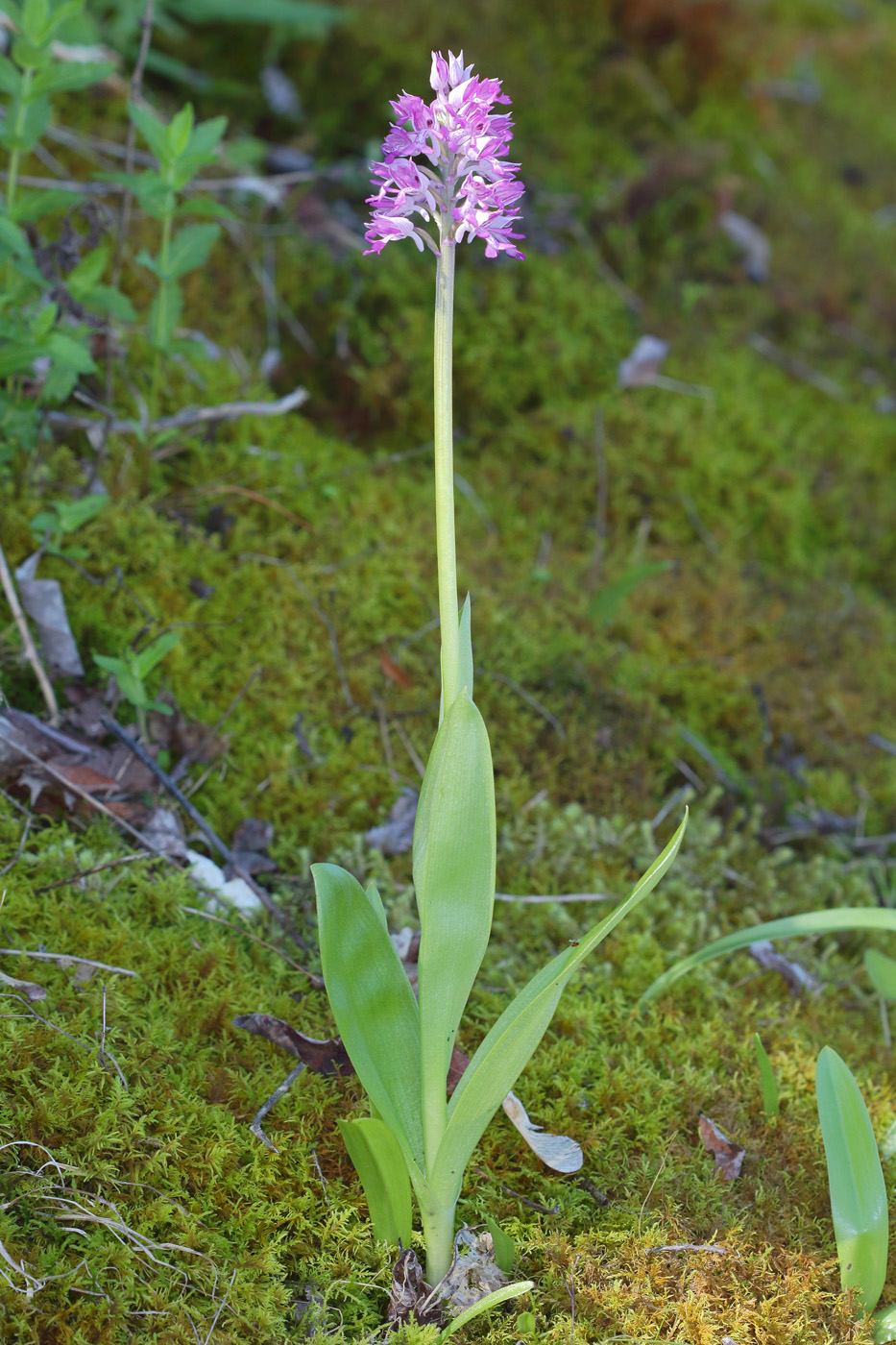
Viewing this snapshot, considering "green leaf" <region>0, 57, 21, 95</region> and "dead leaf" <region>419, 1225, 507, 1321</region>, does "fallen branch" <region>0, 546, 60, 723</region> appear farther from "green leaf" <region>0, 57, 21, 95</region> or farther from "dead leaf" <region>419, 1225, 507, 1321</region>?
"dead leaf" <region>419, 1225, 507, 1321</region>

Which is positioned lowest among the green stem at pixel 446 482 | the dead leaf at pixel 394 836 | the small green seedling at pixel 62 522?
the dead leaf at pixel 394 836

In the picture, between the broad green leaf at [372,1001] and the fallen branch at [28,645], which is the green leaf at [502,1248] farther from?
the fallen branch at [28,645]

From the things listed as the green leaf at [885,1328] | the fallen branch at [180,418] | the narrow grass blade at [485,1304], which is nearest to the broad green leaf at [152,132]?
the fallen branch at [180,418]

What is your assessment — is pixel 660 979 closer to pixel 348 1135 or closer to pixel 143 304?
pixel 348 1135

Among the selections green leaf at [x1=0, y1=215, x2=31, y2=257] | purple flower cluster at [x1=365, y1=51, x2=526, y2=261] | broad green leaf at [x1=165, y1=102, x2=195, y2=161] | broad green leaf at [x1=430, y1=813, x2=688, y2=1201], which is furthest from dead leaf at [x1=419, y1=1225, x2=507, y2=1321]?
broad green leaf at [x1=165, y1=102, x2=195, y2=161]

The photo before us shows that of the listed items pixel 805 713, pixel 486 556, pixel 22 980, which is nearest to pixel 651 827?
pixel 805 713

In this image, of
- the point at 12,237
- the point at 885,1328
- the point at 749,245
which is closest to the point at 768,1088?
the point at 885,1328
